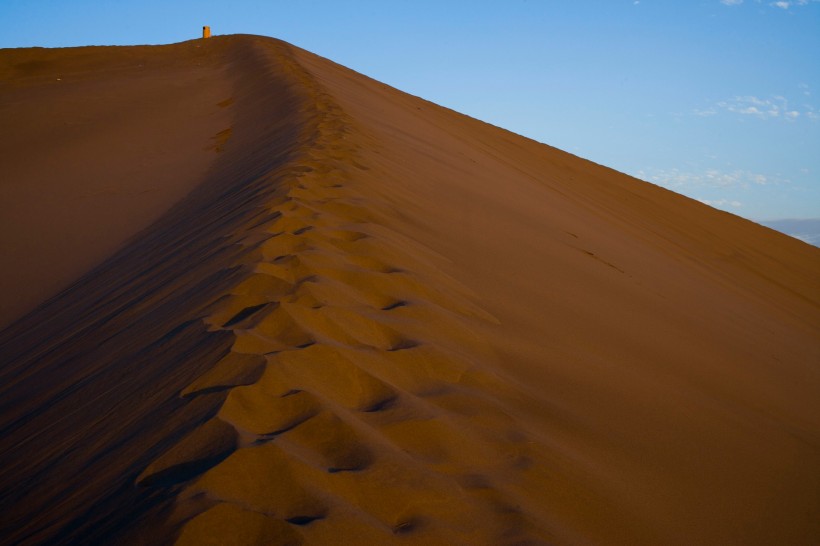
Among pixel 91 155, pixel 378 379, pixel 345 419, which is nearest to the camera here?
pixel 345 419

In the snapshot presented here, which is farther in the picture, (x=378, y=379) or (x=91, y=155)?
(x=91, y=155)

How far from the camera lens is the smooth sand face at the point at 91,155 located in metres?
6.81

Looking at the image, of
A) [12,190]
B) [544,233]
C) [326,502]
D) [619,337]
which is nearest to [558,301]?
[619,337]

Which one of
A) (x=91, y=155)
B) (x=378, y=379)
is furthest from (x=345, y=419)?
(x=91, y=155)

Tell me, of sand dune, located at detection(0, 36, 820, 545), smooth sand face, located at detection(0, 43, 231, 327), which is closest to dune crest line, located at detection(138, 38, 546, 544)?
sand dune, located at detection(0, 36, 820, 545)

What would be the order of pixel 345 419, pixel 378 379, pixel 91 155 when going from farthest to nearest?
pixel 91 155 → pixel 378 379 → pixel 345 419

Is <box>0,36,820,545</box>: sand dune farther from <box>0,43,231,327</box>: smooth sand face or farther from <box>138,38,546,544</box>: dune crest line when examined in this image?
<box>0,43,231,327</box>: smooth sand face

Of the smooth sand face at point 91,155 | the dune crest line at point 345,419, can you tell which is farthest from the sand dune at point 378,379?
the smooth sand face at point 91,155

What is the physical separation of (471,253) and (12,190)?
7.46 meters

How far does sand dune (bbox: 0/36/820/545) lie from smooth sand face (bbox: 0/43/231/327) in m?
0.11

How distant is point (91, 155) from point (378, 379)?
31.7ft

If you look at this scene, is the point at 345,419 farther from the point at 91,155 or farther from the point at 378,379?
the point at 91,155

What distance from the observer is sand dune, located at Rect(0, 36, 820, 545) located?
71.1 inches

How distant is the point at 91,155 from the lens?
1074 centimetres
